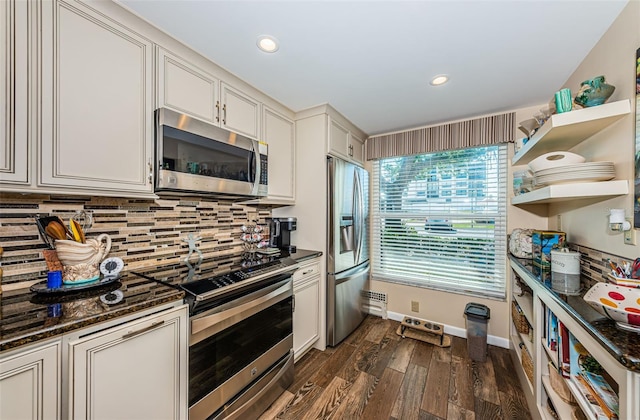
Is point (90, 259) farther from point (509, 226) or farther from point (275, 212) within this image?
point (509, 226)

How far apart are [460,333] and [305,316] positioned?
1.75 meters

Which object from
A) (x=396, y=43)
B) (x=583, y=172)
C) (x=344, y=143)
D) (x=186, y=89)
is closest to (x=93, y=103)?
(x=186, y=89)

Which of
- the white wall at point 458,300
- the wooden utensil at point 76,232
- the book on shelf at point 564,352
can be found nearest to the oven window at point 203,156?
the wooden utensil at point 76,232

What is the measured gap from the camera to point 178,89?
152 centimetres

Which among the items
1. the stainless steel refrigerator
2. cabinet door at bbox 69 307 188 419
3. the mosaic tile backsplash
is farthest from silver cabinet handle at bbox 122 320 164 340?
the stainless steel refrigerator

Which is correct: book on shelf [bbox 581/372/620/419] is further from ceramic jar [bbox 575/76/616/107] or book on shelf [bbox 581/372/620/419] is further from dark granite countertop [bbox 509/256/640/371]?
ceramic jar [bbox 575/76/616/107]

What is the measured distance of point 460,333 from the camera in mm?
2572

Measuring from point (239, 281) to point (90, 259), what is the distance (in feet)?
2.36

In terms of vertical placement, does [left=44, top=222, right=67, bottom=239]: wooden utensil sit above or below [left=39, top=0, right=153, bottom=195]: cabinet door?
below

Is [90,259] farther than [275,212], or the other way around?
[275,212]

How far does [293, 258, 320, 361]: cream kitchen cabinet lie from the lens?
2020 mm

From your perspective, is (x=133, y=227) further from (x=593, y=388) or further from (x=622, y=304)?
(x=593, y=388)

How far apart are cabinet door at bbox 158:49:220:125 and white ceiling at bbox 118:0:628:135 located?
14 cm

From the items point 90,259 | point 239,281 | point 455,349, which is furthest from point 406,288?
point 90,259
